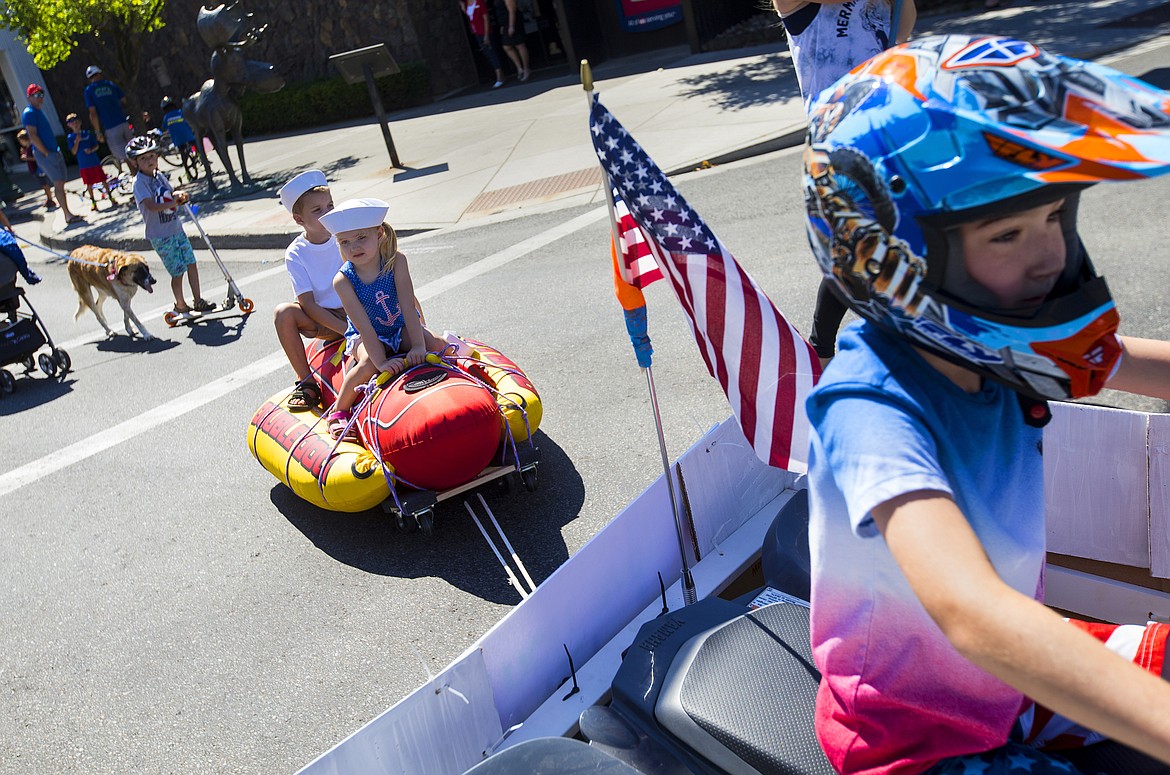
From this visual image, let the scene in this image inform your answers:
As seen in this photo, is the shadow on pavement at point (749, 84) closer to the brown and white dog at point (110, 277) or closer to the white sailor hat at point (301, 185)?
the brown and white dog at point (110, 277)

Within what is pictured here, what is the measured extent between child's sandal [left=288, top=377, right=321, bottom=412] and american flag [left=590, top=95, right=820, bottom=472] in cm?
351

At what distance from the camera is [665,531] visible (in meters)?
3.04

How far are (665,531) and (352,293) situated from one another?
3.08 metres

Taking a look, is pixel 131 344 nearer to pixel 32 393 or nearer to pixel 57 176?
pixel 32 393

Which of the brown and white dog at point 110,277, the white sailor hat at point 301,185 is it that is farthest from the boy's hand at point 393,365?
the brown and white dog at point 110,277

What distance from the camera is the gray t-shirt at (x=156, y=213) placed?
33.0ft

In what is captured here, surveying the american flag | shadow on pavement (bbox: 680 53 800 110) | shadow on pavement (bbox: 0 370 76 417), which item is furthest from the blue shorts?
the american flag

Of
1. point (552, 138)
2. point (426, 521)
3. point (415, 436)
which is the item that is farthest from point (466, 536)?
point (552, 138)

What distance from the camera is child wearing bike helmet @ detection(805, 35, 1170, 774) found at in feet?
4.40

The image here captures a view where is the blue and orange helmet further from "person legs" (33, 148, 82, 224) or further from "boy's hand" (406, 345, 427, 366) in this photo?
"person legs" (33, 148, 82, 224)

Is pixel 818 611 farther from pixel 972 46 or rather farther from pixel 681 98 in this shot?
pixel 681 98

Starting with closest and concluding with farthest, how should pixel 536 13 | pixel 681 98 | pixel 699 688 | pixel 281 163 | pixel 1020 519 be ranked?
pixel 1020 519
pixel 699 688
pixel 681 98
pixel 281 163
pixel 536 13

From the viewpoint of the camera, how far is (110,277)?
9.62m

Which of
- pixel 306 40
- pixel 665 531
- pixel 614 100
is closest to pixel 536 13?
pixel 306 40
